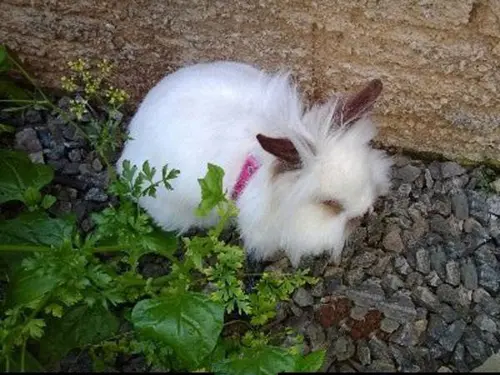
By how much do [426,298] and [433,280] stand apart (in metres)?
0.08

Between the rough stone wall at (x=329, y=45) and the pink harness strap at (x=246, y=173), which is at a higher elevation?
the rough stone wall at (x=329, y=45)

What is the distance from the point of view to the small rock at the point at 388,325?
9.14 ft

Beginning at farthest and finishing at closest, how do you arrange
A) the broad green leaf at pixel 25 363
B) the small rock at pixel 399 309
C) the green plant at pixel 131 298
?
the small rock at pixel 399 309
the green plant at pixel 131 298
the broad green leaf at pixel 25 363

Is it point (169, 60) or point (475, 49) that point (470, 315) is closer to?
point (475, 49)

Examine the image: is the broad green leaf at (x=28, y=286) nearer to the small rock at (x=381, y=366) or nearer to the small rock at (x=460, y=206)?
the small rock at (x=381, y=366)

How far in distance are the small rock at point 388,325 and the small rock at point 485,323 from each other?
25cm

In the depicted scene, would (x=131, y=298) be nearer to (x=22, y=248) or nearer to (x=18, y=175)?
(x=22, y=248)

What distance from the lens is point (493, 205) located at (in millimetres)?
3072

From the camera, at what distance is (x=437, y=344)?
2.76m

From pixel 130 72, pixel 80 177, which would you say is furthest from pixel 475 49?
pixel 80 177

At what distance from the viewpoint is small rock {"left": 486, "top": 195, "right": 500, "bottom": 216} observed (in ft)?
10.0

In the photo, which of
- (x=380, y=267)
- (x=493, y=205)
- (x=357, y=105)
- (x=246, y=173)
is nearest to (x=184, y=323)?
(x=246, y=173)

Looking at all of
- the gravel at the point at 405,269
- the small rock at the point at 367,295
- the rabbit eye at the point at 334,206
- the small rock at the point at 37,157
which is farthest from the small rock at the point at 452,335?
the small rock at the point at 37,157

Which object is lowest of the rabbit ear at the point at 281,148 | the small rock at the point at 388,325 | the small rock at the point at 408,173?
the small rock at the point at 388,325
